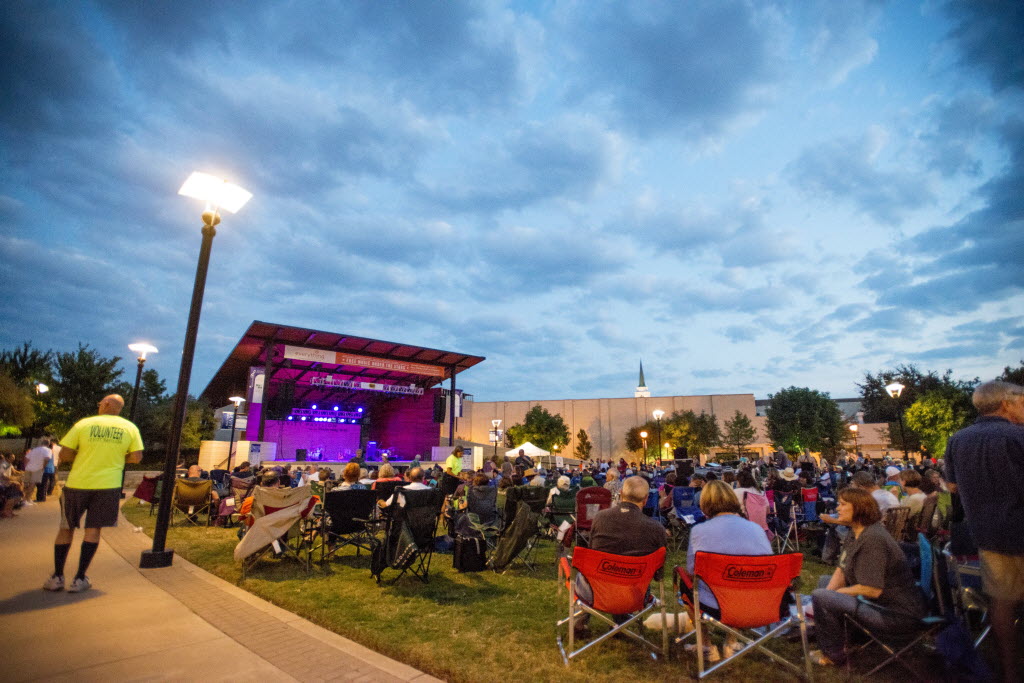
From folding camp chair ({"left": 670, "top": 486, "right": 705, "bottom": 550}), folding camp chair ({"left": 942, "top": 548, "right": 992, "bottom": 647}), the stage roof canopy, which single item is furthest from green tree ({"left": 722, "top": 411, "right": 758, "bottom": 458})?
folding camp chair ({"left": 942, "top": 548, "right": 992, "bottom": 647})

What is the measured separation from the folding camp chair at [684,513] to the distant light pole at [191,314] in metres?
6.44

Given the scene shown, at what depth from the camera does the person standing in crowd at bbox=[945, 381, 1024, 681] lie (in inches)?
103

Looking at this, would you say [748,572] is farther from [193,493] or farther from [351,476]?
[193,493]

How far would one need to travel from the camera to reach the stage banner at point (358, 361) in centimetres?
2536

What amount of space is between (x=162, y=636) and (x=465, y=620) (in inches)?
86.5

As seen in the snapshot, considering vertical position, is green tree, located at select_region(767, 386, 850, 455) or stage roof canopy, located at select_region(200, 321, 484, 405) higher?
stage roof canopy, located at select_region(200, 321, 484, 405)

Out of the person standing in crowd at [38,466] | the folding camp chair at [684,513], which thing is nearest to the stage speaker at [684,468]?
the folding camp chair at [684,513]

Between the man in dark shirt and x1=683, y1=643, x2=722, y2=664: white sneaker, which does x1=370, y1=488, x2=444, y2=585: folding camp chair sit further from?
x1=683, y1=643, x2=722, y2=664: white sneaker

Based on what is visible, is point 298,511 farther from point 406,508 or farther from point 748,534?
point 748,534

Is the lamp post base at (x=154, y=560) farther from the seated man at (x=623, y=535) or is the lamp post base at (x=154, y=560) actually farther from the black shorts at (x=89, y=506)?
the seated man at (x=623, y=535)

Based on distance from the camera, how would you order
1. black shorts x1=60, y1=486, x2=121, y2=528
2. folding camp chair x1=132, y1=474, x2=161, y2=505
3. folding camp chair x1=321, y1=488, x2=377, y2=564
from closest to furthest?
black shorts x1=60, y1=486, x2=121, y2=528
folding camp chair x1=321, y1=488, x2=377, y2=564
folding camp chair x1=132, y1=474, x2=161, y2=505

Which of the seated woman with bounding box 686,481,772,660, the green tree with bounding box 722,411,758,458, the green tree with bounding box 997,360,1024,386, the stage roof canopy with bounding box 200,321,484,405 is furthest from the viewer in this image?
the green tree with bounding box 722,411,758,458

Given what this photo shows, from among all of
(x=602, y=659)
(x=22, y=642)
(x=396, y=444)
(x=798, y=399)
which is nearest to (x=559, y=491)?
(x=602, y=659)

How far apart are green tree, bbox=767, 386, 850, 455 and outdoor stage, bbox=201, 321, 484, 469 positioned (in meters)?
30.0
